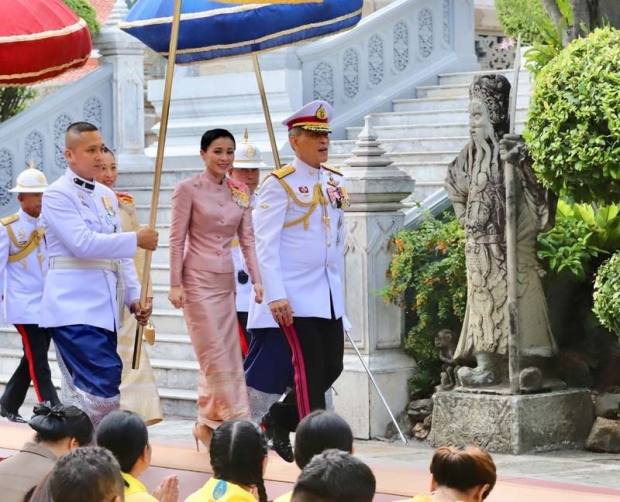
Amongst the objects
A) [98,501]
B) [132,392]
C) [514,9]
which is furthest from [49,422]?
[514,9]

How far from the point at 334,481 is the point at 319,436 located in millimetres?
1462

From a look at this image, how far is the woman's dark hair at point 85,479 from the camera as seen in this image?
494 centimetres

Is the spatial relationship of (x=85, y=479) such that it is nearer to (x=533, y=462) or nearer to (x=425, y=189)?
(x=533, y=462)

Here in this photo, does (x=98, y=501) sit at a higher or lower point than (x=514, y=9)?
lower

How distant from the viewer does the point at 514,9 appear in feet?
53.0

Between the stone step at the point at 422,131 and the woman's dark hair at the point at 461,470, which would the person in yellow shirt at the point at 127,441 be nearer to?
the woman's dark hair at the point at 461,470

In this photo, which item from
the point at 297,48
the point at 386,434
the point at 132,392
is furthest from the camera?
the point at 297,48

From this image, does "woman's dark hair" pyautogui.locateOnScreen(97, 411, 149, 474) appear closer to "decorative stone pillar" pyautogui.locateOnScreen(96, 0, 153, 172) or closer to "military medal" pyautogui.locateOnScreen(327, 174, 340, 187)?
"military medal" pyautogui.locateOnScreen(327, 174, 340, 187)

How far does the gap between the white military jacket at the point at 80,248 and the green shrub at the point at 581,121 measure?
2.53 meters

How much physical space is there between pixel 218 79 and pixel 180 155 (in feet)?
2.84

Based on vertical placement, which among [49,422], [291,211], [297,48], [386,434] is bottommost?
[386,434]

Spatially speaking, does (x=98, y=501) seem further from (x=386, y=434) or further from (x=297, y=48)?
(x=297, y=48)

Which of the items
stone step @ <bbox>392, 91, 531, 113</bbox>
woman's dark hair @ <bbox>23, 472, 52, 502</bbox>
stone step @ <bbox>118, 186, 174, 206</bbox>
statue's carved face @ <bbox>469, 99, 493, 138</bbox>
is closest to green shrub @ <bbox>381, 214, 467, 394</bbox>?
statue's carved face @ <bbox>469, 99, 493, 138</bbox>

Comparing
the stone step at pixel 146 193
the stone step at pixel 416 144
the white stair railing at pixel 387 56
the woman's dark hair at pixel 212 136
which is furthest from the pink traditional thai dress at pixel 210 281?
the white stair railing at pixel 387 56
